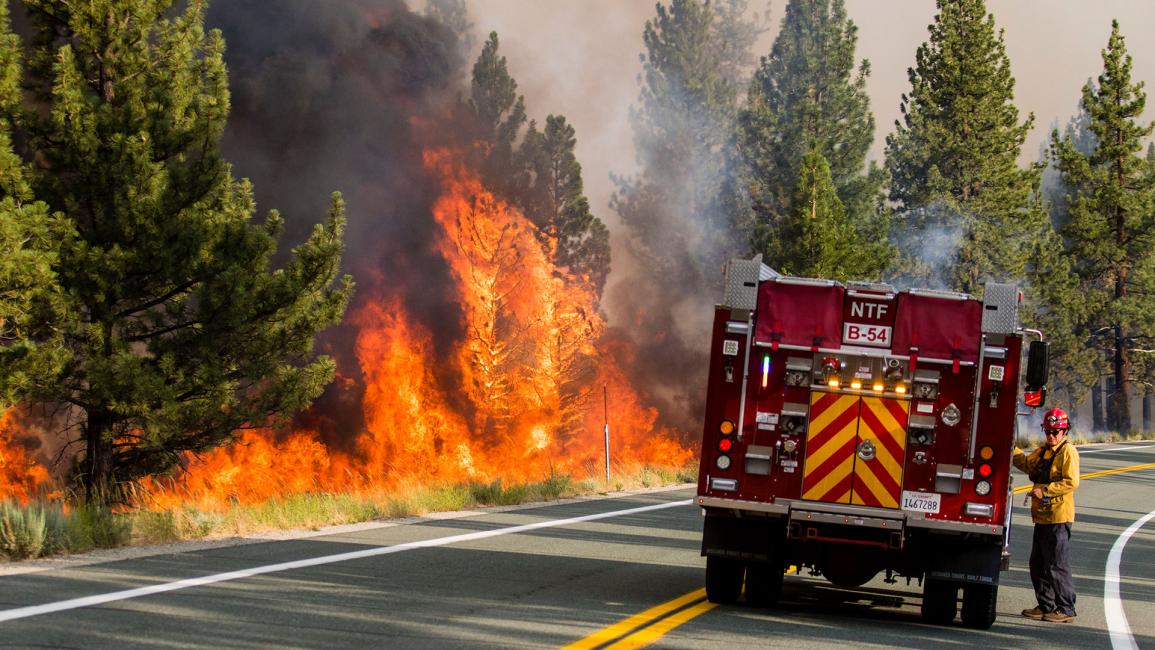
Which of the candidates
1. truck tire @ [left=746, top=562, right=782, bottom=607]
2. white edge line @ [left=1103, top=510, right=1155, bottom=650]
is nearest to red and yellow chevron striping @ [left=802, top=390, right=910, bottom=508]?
truck tire @ [left=746, top=562, right=782, bottom=607]

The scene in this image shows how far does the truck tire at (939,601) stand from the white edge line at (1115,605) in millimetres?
1202

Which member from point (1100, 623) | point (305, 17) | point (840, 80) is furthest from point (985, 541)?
point (840, 80)

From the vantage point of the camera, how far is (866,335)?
10312 millimetres

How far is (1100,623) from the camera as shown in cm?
1159

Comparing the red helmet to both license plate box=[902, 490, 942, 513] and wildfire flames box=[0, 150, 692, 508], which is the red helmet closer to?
license plate box=[902, 490, 942, 513]

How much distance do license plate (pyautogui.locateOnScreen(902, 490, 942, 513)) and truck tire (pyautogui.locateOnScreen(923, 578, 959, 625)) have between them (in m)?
0.91

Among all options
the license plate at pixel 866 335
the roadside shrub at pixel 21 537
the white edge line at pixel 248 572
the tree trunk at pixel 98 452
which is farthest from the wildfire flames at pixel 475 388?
the license plate at pixel 866 335

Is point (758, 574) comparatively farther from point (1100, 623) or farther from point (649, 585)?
point (1100, 623)

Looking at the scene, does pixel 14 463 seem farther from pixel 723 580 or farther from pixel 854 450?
pixel 854 450

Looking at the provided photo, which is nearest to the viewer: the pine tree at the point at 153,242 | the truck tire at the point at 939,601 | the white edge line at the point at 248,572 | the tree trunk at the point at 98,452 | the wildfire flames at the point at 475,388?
the white edge line at the point at 248,572

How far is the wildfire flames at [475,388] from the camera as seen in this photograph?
42.5 m

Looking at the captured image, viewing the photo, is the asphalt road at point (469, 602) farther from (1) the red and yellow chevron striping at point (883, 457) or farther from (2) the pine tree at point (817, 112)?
(2) the pine tree at point (817, 112)

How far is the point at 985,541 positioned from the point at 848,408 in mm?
1443

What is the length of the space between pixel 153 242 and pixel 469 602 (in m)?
11.7
